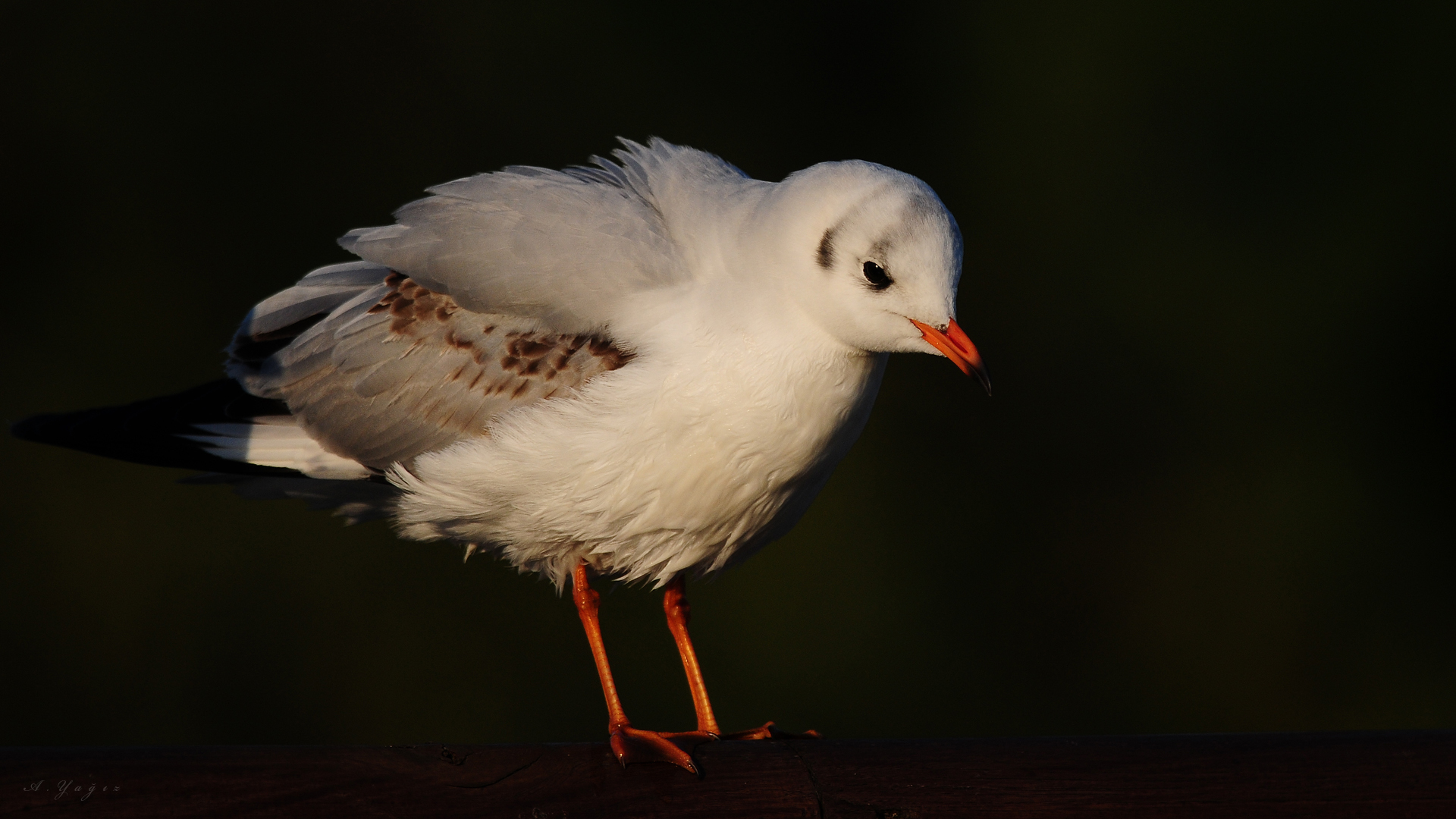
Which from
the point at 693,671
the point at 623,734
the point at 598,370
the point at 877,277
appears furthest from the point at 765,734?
the point at 877,277

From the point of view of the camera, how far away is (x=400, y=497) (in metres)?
2.71

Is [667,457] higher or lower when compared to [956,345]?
lower

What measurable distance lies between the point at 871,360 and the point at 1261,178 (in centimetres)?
568

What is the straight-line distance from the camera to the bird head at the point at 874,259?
2262mm

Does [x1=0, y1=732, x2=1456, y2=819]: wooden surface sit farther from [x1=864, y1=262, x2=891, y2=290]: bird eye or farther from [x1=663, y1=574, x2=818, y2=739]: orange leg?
[x1=864, y1=262, x2=891, y2=290]: bird eye

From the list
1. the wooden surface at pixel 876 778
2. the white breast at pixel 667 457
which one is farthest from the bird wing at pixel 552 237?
the wooden surface at pixel 876 778

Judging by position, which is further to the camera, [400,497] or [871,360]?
[400,497]

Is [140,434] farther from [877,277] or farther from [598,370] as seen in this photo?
[877,277]

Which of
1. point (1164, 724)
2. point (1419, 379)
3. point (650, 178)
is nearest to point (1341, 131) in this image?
point (1419, 379)

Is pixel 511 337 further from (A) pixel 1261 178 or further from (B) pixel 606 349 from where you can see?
(A) pixel 1261 178

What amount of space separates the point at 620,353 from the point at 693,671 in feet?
2.39

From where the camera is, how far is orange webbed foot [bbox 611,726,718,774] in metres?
2.02

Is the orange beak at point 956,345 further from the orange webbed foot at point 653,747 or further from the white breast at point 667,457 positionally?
the orange webbed foot at point 653,747

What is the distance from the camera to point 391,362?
276 cm
